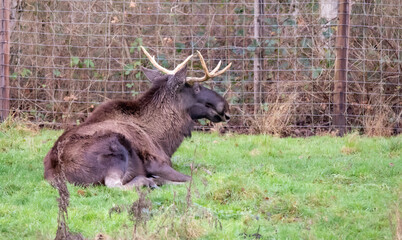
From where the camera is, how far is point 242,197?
6500 mm

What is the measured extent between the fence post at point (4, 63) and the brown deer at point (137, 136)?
398 cm

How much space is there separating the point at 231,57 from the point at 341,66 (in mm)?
2394

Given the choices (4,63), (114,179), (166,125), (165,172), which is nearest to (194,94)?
(166,125)

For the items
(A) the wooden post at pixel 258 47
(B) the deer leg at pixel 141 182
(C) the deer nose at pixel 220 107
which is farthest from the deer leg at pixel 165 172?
(A) the wooden post at pixel 258 47

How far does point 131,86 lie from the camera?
12.9 meters

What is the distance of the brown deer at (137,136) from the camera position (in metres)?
7.37

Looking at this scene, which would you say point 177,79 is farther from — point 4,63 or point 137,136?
point 4,63

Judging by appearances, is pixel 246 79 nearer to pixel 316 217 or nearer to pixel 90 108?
pixel 90 108

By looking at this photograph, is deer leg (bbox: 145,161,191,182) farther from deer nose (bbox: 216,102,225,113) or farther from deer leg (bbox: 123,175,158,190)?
deer nose (bbox: 216,102,225,113)

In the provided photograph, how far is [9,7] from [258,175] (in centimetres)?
711

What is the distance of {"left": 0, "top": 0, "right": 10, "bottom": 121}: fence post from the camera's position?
1212cm

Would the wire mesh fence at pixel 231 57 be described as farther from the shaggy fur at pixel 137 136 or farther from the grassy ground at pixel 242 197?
the shaggy fur at pixel 137 136

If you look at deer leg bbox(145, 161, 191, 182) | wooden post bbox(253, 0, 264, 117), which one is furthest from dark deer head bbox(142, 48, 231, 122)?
wooden post bbox(253, 0, 264, 117)

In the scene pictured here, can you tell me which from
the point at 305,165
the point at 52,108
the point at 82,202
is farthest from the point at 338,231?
the point at 52,108
